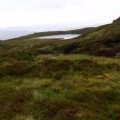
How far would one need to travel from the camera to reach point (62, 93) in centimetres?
2030

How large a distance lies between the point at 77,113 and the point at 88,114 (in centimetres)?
47

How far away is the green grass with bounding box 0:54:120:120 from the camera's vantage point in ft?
54.5

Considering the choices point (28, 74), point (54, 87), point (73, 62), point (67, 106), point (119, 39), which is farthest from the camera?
point (119, 39)

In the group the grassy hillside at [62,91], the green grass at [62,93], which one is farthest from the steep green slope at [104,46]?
the green grass at [62,93]

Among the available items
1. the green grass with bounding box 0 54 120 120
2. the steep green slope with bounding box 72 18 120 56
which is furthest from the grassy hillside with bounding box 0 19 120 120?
the steep green slope with bounding box 72 18 120 56

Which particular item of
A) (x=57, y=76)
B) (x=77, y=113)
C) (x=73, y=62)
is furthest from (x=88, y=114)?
(x=73, y=62)

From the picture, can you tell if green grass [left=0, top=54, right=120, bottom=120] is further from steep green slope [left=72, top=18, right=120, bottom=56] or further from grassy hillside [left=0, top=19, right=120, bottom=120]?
steep green slope [left=72, top=18, right=120, bottom=56]

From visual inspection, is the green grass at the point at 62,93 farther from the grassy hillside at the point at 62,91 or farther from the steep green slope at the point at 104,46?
the steep green slope at the point at 104,46

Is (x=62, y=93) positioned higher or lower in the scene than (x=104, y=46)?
higher

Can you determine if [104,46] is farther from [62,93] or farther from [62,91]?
[62,93]

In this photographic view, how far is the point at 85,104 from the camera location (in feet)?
59.5

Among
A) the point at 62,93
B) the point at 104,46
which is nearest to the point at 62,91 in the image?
the point at 62,93

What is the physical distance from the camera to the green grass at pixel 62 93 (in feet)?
54.5

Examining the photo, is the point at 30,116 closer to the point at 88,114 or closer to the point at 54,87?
the point at 88,114
